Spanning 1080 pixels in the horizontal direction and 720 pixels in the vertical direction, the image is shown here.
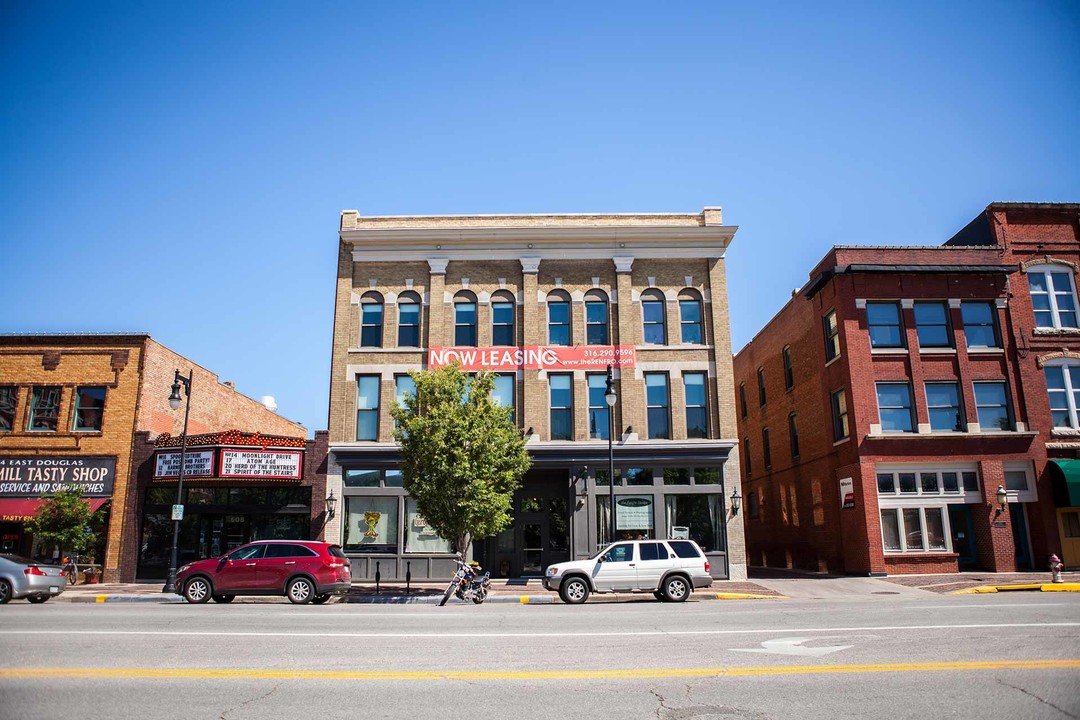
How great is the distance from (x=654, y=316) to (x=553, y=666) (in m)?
20.3

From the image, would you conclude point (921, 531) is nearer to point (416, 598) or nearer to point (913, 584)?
point (913, 584)

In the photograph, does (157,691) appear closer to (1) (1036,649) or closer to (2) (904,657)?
(2) (904,657)

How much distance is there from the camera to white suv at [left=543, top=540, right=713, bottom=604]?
18969mm

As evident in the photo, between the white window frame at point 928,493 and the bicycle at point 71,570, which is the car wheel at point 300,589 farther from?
the white window frame at point 928,493

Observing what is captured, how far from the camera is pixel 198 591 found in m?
19.0

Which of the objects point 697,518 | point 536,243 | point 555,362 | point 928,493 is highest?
point 536,243

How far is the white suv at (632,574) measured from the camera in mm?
18969

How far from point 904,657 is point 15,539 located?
29.7m

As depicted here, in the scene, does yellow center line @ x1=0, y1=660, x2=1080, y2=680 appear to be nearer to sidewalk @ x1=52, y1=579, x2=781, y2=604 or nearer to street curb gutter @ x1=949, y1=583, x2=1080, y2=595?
sidewalk @ x1=52, y1=579, x2=781, y2=604

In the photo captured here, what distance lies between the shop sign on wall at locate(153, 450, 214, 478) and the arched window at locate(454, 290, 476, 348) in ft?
32.6

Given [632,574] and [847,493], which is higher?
[847,493]

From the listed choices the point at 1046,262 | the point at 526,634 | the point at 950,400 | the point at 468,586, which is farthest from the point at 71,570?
the point at 1046,262

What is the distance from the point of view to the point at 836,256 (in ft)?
91.9

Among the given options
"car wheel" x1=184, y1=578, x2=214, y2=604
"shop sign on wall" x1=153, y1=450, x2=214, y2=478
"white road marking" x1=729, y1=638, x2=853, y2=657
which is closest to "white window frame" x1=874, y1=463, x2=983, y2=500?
"white road marking" x1=729, y1=638, x2=853, y2=657
